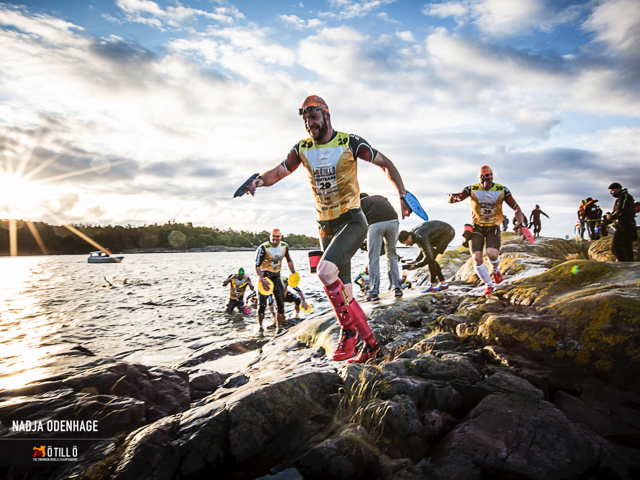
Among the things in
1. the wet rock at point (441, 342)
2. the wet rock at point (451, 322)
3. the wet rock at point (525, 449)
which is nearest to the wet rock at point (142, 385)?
the wet rock at point (525, 449)

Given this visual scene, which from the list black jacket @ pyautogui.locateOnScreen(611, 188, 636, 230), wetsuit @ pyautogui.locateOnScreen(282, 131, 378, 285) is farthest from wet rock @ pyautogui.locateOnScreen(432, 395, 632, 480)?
black jacket @ pyautogui.locateOnScreen(611, 188, 636, 230)

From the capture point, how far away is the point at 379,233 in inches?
301

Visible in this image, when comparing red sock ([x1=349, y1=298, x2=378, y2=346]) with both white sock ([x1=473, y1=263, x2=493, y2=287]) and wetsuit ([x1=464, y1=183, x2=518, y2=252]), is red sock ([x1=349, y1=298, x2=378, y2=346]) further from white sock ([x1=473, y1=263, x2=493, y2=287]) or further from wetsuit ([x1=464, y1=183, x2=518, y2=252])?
wetsuit ([x1=464, y1=183, x2=518, y2=252])

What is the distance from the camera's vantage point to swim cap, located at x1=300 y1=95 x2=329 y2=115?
12.7ft

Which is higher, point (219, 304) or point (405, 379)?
point (405, 379)

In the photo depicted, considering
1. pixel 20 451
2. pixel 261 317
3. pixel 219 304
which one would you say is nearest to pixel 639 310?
pixel 20 451

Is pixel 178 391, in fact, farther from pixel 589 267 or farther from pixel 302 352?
pixel 589 267

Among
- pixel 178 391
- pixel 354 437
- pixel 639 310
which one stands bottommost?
pixel 178 391

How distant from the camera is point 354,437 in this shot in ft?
8.27

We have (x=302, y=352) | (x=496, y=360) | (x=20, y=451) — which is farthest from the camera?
(x=302, y=352)

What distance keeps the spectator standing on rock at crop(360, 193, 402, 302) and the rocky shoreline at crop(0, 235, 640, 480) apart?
305 centimetres

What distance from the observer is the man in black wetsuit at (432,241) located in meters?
8.79

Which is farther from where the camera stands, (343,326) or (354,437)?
(343,326)

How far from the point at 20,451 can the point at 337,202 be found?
157 inches
